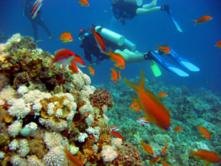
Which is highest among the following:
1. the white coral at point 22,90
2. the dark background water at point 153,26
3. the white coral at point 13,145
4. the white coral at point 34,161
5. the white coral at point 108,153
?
the white coral at point 22,90

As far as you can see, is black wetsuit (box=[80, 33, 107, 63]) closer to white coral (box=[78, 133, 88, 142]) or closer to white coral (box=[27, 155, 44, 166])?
white coral (box=[78, 133, 88, 142])

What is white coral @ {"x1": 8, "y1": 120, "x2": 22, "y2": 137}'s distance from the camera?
3.42m

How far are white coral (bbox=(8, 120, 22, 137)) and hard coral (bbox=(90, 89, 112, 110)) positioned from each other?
165 cm

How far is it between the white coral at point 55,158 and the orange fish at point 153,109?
160 cm

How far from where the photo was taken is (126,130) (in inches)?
336

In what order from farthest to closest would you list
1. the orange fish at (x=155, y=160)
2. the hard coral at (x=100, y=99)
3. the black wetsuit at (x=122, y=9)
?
the black wetsuit at (x=122, y=9) → the orange fish at (x=155, y=160) → the hard coral at (x=100, y=99)

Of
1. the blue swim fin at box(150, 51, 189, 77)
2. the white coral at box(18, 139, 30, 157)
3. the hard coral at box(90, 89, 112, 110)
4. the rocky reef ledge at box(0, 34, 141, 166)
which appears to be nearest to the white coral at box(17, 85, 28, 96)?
the rocky reef ledge at box(0, 34, 141, 166)

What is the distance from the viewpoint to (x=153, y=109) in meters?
2.38

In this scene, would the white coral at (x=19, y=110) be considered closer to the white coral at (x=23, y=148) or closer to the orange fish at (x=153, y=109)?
the white coral at (x=23, y=148)

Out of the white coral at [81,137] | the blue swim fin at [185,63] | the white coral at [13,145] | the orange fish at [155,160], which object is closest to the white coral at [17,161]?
the white coral at [13,145]

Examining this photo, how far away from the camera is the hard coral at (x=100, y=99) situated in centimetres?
486

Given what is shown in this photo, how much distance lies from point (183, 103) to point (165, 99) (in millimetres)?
1625

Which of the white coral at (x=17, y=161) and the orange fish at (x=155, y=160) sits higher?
the white coral at (x=17, y=161)

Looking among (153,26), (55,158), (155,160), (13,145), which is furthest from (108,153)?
A: (153,26)
